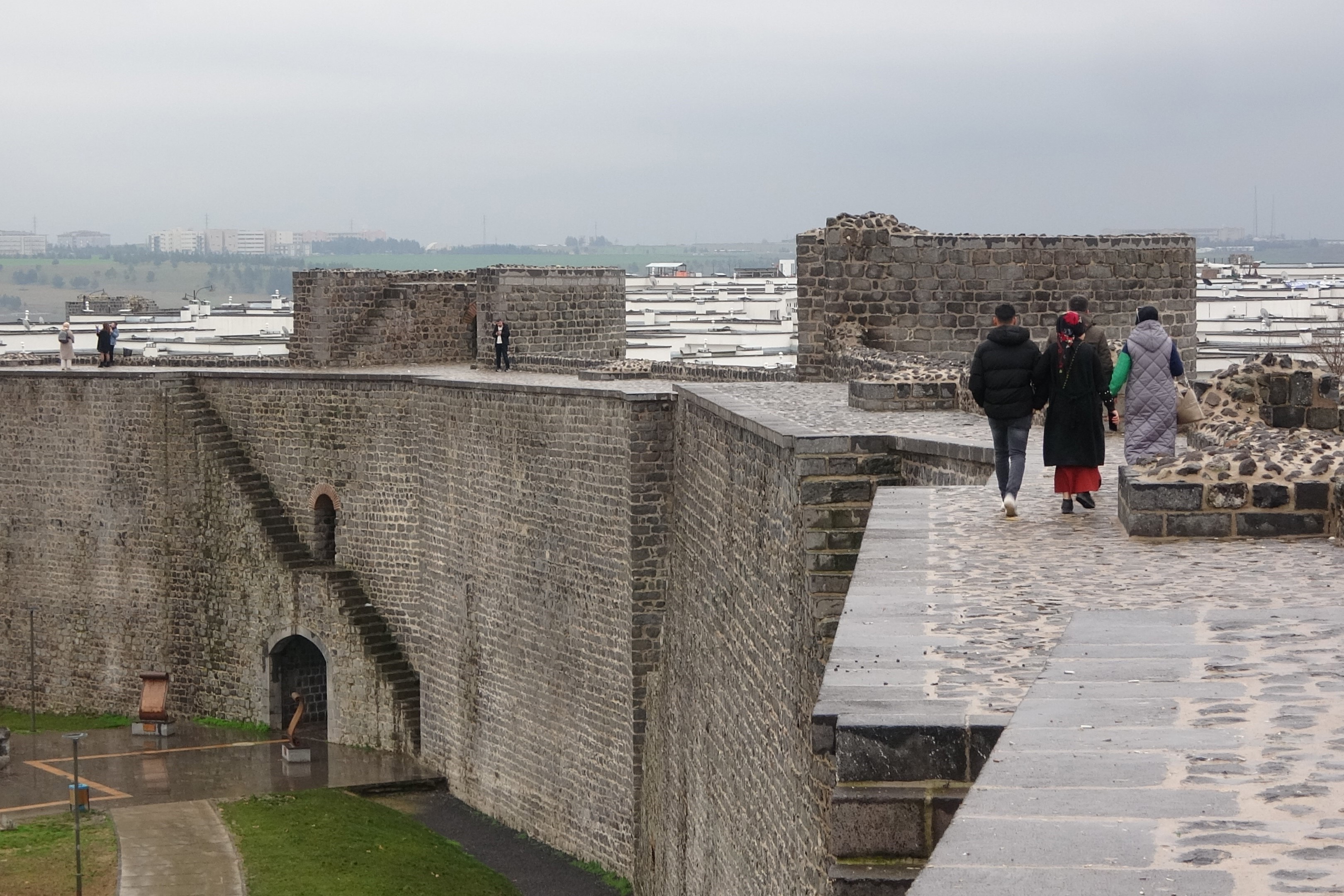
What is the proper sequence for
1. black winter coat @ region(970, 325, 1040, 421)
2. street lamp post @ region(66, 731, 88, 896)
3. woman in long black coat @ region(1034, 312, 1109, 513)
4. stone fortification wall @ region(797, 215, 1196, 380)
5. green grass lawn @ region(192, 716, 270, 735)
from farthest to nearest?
green grass lawn @ region(192, 716, 270, 735)
stone fortification wall @ region(797, 215, 1196, 380)
street lamp post @ region(66, 731, 88, 896)
black winter coat @ region(970, 325, 1040, 421)
woman in long black coat @ region(1034, 312, 1109, 513)

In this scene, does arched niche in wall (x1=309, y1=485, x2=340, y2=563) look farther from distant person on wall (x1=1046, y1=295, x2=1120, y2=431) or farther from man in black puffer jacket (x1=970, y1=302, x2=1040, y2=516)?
man in black puffer jacket (x1=970, y1=302, x2=1040, y2=516)

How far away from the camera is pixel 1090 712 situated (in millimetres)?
5086

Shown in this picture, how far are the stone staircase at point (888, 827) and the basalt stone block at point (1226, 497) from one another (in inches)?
147

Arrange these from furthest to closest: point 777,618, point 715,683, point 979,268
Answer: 1. point 979,268
2. point 715,683
3. point 777,618

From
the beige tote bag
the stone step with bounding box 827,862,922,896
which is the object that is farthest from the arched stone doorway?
the stone step with bounding box 827,862,922,896

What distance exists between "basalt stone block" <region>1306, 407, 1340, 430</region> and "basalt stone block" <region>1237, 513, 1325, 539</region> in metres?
Result: 3.42

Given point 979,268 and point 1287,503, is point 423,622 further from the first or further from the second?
point 1287,503

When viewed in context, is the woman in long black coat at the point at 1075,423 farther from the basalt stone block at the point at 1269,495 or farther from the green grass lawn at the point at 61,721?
the green grass lawn at the point at 61,721

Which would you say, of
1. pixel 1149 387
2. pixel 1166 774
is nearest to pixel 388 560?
pixel 1149 387

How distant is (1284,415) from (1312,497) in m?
3.35

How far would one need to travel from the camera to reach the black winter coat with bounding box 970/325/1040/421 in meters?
9.85

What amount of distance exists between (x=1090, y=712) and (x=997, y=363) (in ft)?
16.6

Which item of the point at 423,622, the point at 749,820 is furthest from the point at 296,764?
the point at 749,820

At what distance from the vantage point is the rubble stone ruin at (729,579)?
520cm
